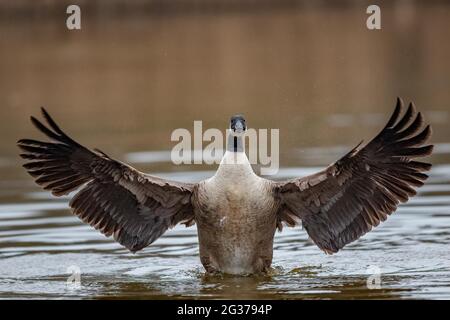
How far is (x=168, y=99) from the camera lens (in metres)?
24.9

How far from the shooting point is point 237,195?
10.7 metres

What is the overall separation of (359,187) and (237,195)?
1223 millimetres

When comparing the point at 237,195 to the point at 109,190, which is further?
the point at 109,190

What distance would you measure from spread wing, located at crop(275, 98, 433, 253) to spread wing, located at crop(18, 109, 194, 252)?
3.73 ft

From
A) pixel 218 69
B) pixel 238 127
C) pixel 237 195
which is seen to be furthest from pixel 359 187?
pixel 218 69

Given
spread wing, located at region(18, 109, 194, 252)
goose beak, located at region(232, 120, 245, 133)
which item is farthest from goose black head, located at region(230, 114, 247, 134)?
spread wing, located at region(18, 109, 194, 252)

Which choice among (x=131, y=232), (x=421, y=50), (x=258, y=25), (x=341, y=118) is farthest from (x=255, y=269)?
(x=258, y=25)

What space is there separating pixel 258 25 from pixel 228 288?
27.6 metres

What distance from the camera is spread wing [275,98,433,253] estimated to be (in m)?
10.5

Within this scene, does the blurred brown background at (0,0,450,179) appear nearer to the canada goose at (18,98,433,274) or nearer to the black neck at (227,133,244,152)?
the canada goose at (18,98,433,274)

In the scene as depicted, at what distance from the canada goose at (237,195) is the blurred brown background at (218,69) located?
5.28 meters

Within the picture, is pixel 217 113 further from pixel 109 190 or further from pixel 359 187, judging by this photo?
pixel 359 187

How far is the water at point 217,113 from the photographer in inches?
428

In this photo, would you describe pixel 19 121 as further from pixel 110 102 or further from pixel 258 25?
pixel 258 25
